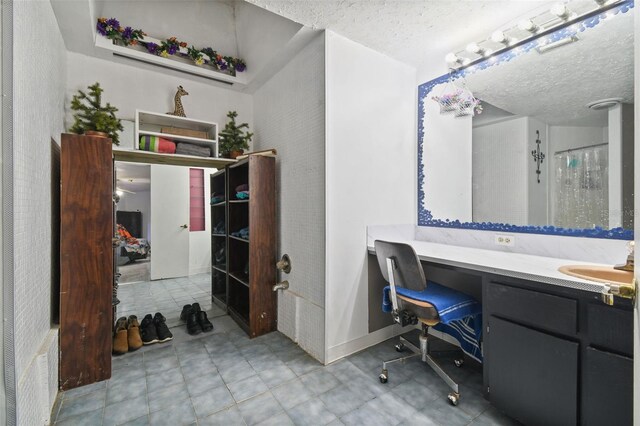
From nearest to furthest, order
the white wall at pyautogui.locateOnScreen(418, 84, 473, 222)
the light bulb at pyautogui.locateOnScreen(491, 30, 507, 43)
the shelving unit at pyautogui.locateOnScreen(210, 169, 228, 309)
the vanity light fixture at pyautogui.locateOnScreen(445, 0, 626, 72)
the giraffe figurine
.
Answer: the vanity light fixture at pyautogui.locateOnScreen(445, 0, 626, 72) → the light bulb at pyautogui.locateOnScreen(491, 30, 507, 43) → the white wall at pyautogui.locateOnScreen(418, 84, 473, 222) → the giraffe figurine → the shelving unit at pyautogui.locateOnScreen(210, 169, 228, 309)

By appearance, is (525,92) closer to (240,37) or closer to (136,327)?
(240,37)

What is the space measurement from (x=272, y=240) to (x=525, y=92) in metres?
2.27

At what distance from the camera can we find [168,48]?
255 cm

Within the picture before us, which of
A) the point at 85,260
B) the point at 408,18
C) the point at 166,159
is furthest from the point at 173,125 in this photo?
the point at 408,18

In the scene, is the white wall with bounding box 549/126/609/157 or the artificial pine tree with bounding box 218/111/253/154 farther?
the artificial pine tree with bounding box 218/111/253/154

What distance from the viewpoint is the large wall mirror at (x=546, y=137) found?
1523 mm

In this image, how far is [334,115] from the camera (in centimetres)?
203

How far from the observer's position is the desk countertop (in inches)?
47.4

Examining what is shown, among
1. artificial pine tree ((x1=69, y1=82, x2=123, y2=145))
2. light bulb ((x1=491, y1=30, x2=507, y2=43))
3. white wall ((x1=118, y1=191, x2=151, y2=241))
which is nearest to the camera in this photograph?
light bulb ((x1=491, y1=30, x2=507, y2=43))

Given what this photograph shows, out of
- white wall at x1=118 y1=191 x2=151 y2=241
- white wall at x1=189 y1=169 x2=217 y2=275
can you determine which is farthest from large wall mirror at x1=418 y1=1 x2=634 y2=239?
white wall at x1=118 y1=191 x2=151 y2=241

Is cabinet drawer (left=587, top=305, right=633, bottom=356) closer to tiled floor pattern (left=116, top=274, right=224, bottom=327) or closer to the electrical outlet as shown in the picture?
the electrical outlet

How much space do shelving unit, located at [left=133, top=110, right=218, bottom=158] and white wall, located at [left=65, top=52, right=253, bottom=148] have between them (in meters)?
0.13

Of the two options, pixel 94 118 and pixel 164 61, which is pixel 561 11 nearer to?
pixel 164 61

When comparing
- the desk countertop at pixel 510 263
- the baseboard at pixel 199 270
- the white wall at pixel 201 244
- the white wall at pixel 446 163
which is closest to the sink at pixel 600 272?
the desk countertop at pixel 510 263
